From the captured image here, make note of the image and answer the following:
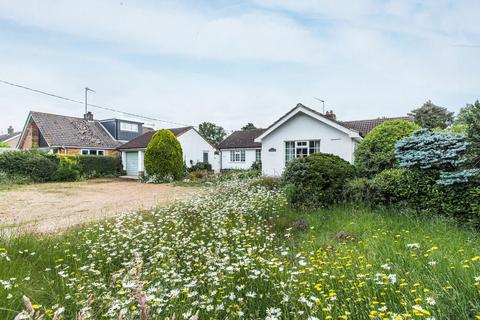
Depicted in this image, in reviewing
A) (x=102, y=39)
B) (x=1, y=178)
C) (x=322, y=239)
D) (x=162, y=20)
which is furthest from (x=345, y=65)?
(x=1, y=178)

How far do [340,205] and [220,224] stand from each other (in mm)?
3942

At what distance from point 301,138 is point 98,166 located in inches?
747

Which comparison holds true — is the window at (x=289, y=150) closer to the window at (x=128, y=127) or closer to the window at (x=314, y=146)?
the window at (x=314, y=146)

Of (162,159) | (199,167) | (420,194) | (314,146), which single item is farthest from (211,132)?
(420,194)

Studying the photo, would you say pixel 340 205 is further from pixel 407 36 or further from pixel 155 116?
pixel 155 116

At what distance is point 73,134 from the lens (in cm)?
2848

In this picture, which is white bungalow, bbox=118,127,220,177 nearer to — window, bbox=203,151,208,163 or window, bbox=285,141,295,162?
window, bbox=203,151,208,163

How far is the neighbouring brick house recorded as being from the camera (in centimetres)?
2662

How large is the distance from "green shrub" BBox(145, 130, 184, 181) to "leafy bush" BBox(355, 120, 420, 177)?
51.6ft

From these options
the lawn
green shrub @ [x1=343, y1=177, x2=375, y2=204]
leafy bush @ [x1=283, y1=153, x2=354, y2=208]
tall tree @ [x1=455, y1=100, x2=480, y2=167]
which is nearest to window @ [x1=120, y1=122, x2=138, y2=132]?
the lawn

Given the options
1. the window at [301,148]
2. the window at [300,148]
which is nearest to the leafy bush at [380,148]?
the window at [300,148]

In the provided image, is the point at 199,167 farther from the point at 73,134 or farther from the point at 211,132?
the point at 211,132

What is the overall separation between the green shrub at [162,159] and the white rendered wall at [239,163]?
8.85 meters

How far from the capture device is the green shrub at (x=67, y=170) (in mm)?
21453
